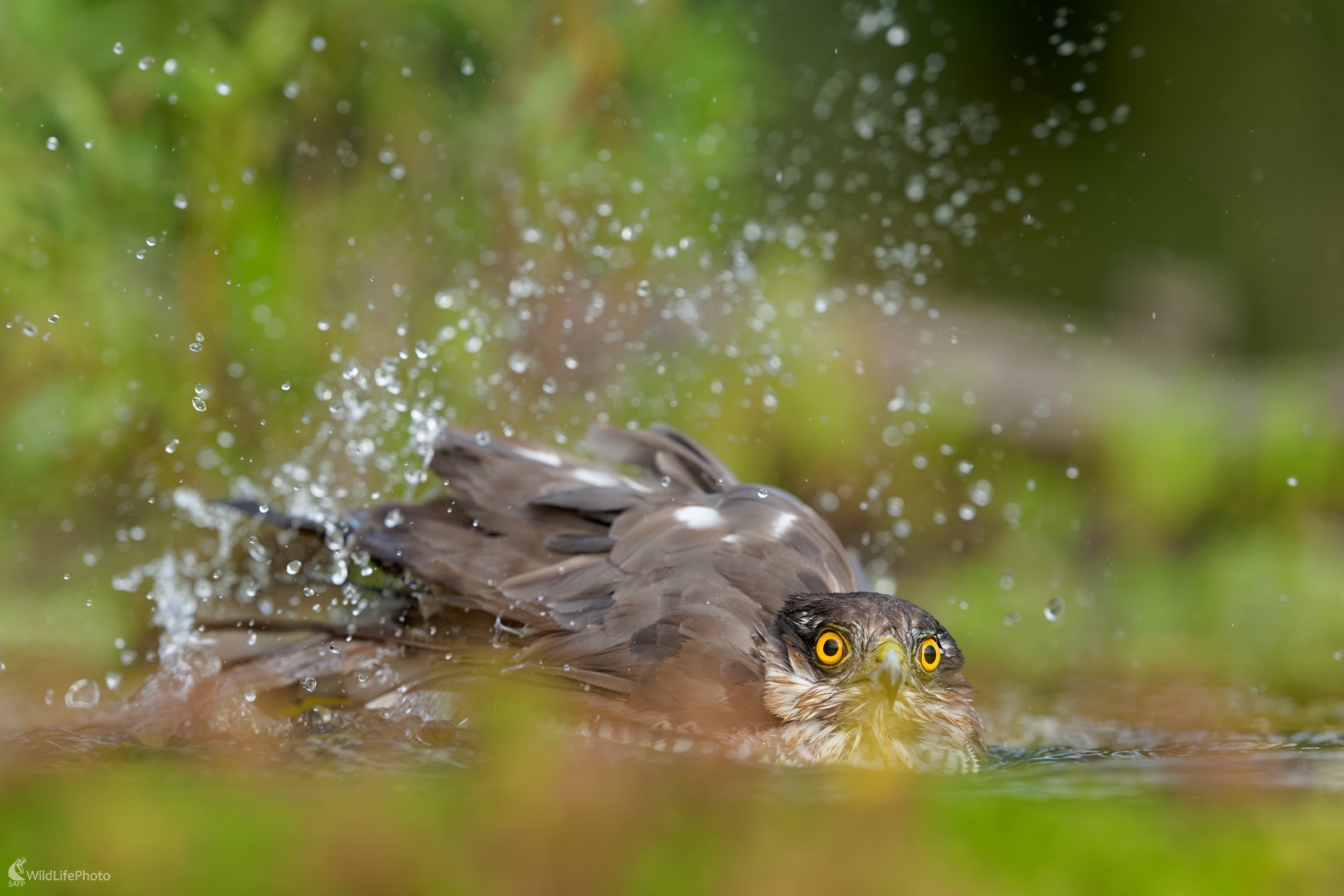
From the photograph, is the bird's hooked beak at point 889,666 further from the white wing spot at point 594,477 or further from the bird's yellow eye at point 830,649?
the white wing spot at point 594,477

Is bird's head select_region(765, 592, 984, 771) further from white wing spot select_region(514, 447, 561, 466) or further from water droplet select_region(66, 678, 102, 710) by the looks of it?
water droplet select_region(66, 678, 102, 710)

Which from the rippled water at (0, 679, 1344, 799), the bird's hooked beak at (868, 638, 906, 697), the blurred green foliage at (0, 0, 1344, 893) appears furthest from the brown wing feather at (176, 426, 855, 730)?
the blurred green foliage at (0, 0, 1344, 893)

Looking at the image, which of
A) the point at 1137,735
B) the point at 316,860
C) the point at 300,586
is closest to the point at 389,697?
the point at 300,586

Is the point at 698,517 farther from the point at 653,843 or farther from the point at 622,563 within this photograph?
the point at 653,843

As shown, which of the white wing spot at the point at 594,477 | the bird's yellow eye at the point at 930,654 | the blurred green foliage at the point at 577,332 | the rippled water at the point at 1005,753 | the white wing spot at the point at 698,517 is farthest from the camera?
the blurred green foliage at the point at 577,332

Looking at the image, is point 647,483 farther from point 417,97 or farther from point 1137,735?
point 417,97

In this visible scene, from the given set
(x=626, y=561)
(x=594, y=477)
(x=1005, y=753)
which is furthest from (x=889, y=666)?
(x=594, y=477)

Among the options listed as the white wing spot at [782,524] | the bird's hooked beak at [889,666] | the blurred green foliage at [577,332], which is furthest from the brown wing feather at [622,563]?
the blurred green foliage at [577,332]
